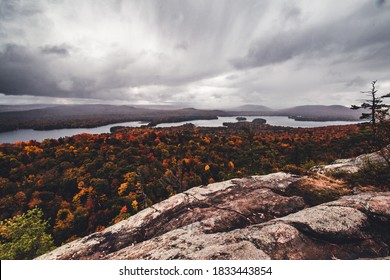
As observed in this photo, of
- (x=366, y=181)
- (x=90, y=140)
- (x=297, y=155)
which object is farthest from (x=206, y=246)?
(x=90, y=140)

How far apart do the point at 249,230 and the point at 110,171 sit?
133 ft

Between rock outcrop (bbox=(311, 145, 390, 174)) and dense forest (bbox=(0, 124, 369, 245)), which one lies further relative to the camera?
dense forest (bbox=(0, 124, 369, 245))

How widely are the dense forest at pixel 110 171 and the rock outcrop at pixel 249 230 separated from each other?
66.5 feet

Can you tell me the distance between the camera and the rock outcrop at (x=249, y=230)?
3955 mm

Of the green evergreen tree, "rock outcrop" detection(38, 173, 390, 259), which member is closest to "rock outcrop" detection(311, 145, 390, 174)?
"rock outcrop" detection(38, 173, 390, 259)

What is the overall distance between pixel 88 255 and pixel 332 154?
43434 mm

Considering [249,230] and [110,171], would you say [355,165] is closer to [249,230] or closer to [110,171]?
[249,230]

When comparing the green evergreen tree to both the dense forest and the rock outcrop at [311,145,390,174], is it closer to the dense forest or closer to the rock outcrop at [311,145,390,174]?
the dense forest

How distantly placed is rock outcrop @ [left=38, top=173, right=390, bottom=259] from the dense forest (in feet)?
66.5

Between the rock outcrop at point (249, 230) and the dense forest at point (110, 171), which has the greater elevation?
the rock outcrop at point (249, 230)

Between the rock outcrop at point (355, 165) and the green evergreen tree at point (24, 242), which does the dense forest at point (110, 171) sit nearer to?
the green evergreen tree at point (24, 242)

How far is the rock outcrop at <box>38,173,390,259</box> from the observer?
3955 millimetres

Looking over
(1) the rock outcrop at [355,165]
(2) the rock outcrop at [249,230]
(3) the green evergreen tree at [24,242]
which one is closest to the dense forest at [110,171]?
(3) the green evergreen tree at [24,242]

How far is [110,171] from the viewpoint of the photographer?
128 feet
